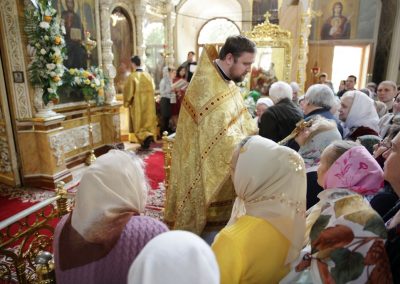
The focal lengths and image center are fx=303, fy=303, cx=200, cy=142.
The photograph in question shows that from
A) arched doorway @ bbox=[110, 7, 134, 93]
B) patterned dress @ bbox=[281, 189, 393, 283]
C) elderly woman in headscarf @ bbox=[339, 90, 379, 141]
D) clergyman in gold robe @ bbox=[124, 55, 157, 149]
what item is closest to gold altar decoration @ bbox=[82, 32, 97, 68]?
Answer: clergyman in gold robe @ bbox=[124, 55, 157, 149]

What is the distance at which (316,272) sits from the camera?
39.9 inches

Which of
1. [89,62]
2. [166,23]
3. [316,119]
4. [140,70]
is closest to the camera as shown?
[316,119]

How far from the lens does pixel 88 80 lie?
18.2ft

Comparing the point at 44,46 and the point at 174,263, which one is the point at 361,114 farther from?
the point at 44,46

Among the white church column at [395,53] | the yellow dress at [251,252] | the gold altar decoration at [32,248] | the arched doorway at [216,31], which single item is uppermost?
the arched doorway at [216,31]

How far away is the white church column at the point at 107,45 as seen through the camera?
631cm

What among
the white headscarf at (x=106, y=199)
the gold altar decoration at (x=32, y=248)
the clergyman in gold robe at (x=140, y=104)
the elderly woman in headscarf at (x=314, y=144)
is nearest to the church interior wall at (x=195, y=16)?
the clergyman in gold robe at (x=140, y=104)

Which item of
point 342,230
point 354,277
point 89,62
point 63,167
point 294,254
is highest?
point 89,62

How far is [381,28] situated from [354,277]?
33.1 feet

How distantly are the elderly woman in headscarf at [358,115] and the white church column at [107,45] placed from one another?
16.4 feet

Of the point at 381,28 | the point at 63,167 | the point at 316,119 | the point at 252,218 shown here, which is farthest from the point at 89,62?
the point at 381,28

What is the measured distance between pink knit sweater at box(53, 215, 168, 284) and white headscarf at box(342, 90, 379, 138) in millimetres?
2427

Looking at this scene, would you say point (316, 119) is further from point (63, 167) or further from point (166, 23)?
point (166, 23)

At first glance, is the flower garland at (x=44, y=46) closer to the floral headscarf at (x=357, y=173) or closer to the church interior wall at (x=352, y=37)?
the floral headscarf at (x=357, y=173)
